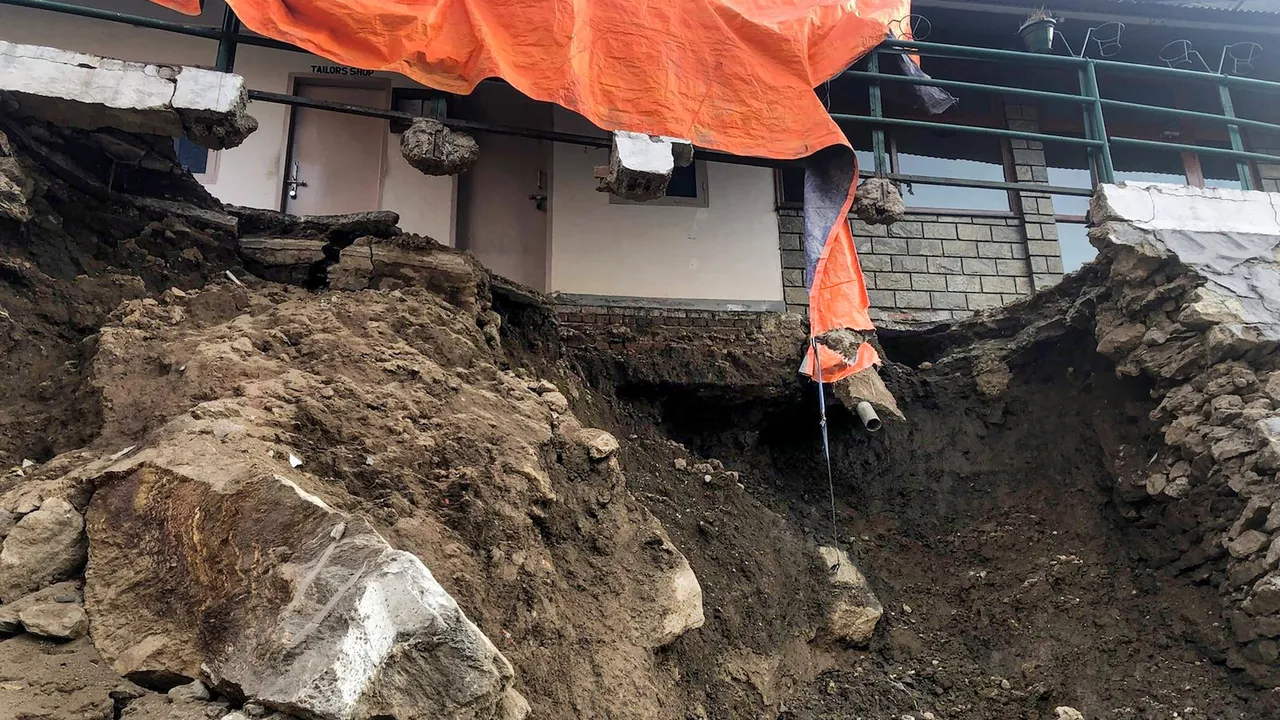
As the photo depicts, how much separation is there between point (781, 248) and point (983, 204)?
2.45m

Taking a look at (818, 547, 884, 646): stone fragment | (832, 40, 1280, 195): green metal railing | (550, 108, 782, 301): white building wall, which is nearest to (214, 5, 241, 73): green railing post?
(550, 108, 782, 301): white building wall

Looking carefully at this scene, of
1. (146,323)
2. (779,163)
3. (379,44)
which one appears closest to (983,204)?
(779,163)

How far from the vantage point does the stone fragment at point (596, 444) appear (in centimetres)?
457

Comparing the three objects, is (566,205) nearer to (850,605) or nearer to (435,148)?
(435,148)

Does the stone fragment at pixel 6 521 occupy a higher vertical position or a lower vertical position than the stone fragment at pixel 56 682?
higher

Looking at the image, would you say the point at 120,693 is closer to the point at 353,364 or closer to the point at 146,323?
the point at 353,364

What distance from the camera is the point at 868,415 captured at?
20.5ft

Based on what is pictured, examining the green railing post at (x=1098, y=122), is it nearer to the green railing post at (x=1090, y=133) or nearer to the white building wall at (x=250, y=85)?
the green railing post at (x=1090, y=133)

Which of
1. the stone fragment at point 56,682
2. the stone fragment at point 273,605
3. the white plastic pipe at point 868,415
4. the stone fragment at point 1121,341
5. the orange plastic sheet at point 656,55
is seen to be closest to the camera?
the stone fragment at point 56,682

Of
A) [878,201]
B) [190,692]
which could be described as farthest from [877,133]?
[190,692]

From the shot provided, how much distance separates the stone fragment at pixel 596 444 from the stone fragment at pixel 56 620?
2.44m

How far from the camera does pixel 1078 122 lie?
356 inches

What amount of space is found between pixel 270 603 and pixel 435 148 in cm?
365

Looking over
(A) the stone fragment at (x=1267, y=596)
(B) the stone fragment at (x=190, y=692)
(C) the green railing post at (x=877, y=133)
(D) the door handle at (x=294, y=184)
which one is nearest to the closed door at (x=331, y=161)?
(D) the door handle at (x=294, y=184)
